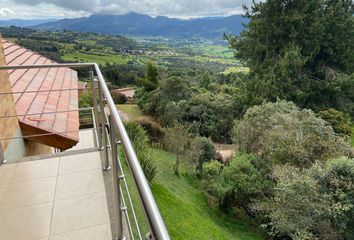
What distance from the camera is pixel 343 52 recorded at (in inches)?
782

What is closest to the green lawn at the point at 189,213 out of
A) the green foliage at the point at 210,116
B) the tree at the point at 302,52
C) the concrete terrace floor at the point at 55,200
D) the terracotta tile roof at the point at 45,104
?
the terracotta tile roof at the point at 45,104

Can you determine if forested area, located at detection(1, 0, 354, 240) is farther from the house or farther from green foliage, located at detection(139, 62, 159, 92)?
the house

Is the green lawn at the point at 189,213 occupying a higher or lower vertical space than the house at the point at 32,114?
lower

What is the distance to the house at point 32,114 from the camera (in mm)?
3592

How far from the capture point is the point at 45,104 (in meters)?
4.62

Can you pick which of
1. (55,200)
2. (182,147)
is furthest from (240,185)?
(55,200)

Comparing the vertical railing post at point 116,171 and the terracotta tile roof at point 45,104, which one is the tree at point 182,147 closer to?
the terracotta tile roof at point 45,104

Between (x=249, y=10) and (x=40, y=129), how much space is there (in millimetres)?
19521

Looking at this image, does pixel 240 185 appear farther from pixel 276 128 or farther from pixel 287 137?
pixel 276 128

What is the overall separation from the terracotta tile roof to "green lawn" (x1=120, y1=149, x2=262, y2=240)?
2.10 metres

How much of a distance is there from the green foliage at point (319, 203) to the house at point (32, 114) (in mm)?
5958

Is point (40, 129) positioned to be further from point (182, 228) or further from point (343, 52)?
point (343, 52)

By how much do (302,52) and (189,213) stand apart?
15477mm

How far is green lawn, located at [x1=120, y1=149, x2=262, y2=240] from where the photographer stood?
723cm
